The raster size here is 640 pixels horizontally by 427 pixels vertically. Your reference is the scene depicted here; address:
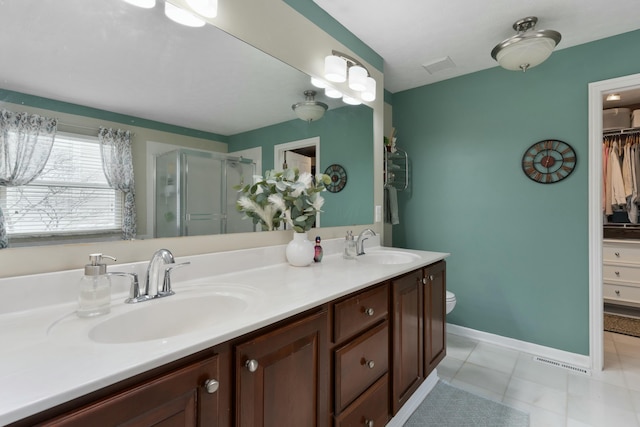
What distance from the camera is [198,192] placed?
129 centimetres

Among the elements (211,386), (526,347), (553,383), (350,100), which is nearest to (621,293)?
(526,347)

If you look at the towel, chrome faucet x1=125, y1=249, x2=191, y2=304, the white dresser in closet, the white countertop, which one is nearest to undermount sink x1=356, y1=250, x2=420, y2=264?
the white countertop

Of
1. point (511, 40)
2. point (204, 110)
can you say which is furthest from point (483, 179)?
point (204, 110)

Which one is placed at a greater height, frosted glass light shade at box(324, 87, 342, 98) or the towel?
frosted glass light shade at box(324, 87, 342, 98)

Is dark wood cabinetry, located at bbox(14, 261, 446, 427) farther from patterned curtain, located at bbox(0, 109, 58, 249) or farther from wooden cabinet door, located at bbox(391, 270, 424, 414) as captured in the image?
patterned curtain, located at bbox(0, 109, 58, 249)

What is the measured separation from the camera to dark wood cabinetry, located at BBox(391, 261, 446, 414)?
1.44 m

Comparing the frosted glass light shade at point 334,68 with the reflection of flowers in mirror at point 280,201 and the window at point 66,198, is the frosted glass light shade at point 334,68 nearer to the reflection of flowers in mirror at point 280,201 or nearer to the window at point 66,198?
the reflection of flowers in mirror at point 280,201

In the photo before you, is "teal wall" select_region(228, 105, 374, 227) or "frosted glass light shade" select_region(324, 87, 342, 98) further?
"frosted glass light shade" select_region(324, 87, 342, 98)

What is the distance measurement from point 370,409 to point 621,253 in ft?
11.3

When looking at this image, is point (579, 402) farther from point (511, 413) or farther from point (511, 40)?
point (511, 40)

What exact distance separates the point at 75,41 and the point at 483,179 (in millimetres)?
2822

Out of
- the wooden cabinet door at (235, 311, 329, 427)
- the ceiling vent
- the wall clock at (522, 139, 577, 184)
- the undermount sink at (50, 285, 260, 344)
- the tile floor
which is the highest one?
the ceiling vent

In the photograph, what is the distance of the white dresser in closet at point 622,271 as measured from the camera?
117 inches

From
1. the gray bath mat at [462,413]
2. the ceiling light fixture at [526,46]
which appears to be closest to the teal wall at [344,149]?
the ceiling light fixture at [526,46]
